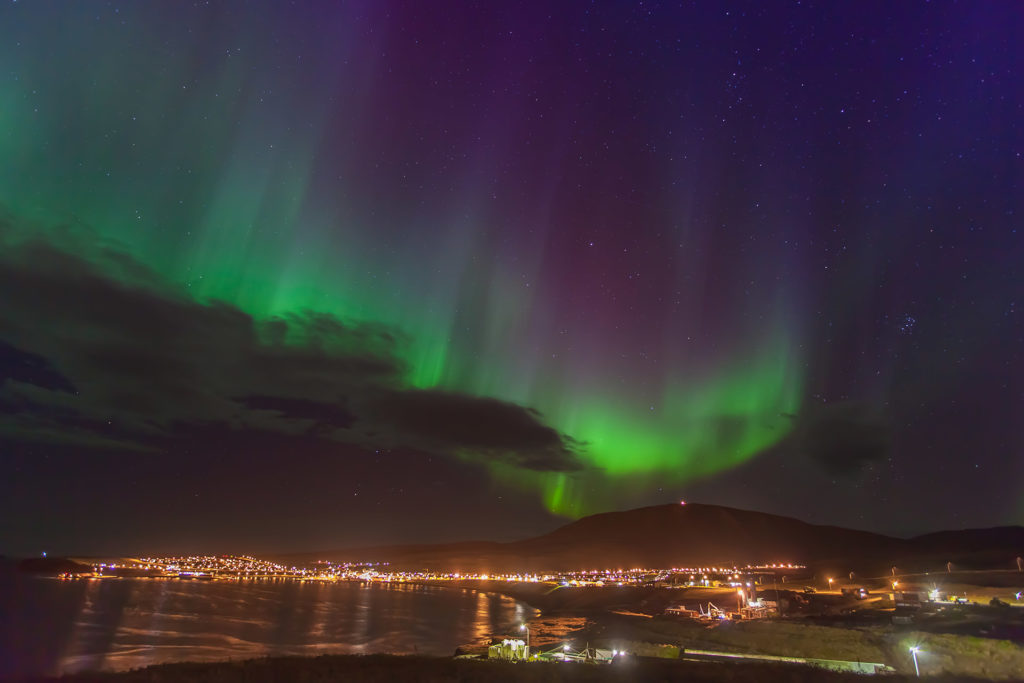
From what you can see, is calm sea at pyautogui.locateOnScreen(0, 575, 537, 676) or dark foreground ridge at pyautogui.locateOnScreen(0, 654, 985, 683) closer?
dark foreground ridge at pyautogui.locateOnScreen(0, 654, 985, 683)

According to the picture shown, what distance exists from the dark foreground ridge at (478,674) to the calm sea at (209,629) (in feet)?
99.1

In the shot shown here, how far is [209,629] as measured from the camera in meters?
80.7

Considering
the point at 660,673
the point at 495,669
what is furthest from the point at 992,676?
the point at 495,669

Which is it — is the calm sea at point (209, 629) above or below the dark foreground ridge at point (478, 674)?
below

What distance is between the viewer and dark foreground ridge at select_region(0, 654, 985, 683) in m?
26.2

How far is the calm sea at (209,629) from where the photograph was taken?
59188 mm

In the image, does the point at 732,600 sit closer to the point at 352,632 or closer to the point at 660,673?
the point at 352,632

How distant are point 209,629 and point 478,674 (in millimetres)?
68806

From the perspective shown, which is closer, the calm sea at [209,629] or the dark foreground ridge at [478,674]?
the dark foreground ridge at [478,674]

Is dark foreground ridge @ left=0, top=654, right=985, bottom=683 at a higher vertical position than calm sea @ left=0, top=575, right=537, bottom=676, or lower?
higher

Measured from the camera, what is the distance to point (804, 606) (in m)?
73.5

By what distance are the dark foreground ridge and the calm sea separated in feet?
99.1

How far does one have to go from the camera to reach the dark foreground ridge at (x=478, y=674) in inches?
1032

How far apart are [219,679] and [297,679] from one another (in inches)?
121
